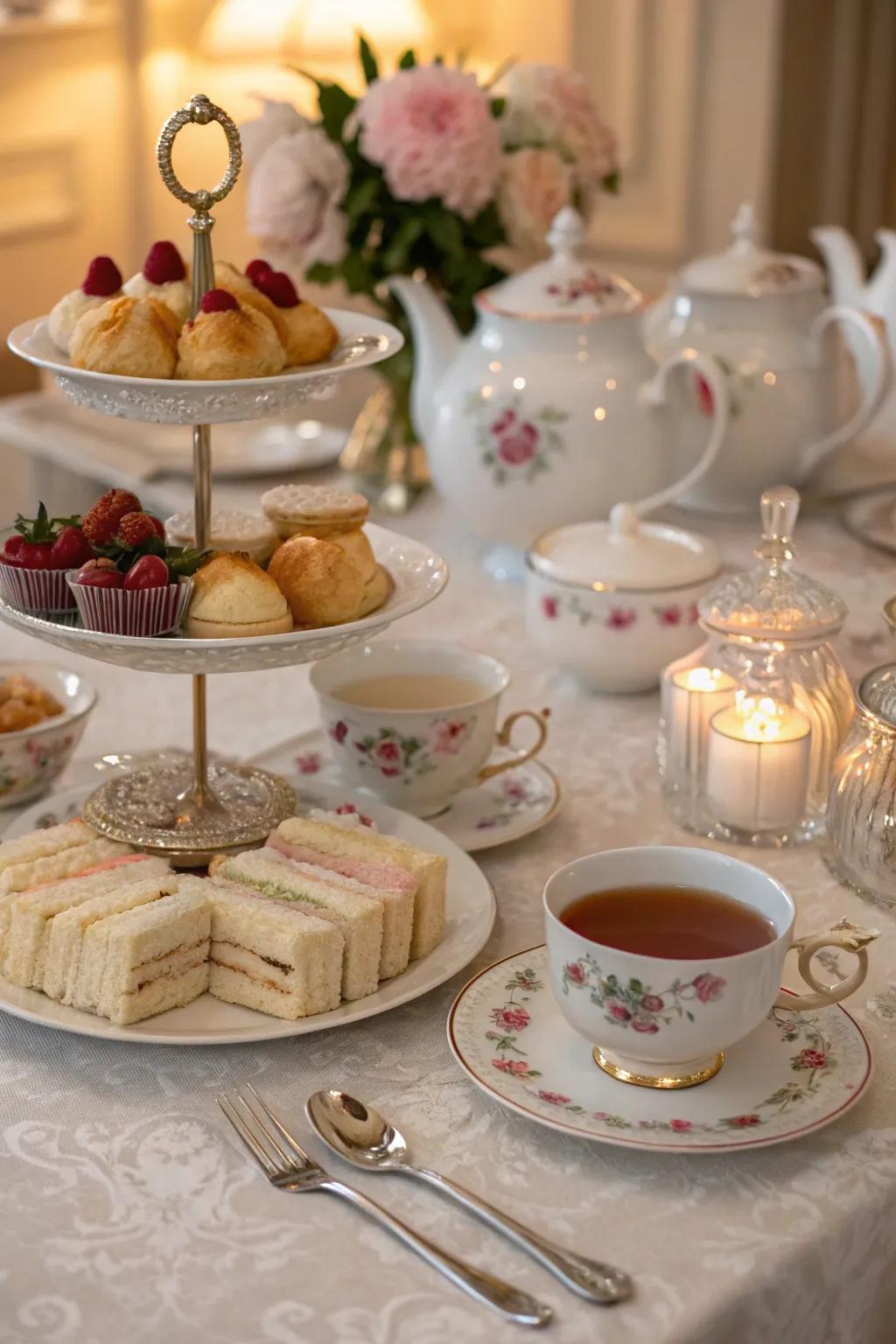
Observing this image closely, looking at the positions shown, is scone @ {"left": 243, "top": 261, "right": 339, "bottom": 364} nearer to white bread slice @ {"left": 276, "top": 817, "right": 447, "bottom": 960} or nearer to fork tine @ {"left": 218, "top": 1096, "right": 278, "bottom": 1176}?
white bread slice @ {"left": 276, "top": 817, "right": 447, "bottom": 960}

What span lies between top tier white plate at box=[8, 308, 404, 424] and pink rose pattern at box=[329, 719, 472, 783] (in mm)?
244

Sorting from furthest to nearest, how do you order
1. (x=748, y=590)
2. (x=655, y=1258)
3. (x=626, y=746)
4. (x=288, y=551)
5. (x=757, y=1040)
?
1. (x=626, y=746)
2. (x=748, y=590)
3. (x=288, y=551)
4. (x=757, y=1040)
5. (x=655, y=1258)

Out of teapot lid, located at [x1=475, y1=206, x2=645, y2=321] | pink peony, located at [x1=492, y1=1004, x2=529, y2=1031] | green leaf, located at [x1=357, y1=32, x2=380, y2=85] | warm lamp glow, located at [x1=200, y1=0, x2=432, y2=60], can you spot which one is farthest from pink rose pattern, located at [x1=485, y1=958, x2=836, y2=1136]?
warm lamp glow, located at [x1=200, y1=0, x2=432, y2=60]

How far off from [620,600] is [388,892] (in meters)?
0.46

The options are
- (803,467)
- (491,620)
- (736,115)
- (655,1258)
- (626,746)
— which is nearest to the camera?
(655,1258)

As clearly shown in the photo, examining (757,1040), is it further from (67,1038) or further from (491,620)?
(491,620)

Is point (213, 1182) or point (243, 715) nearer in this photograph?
point (213, 1182)

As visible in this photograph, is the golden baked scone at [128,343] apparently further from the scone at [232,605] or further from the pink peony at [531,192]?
the pink peony at [531,192]

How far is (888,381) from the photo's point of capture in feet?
4.94

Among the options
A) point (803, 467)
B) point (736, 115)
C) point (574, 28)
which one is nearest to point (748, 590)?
point (803, 467)

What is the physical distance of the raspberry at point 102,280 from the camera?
916 mm

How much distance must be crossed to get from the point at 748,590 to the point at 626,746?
19cm

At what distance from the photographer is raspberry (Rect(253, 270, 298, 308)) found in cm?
92

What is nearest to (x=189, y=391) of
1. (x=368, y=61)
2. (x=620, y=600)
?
(x=620, y=600)
